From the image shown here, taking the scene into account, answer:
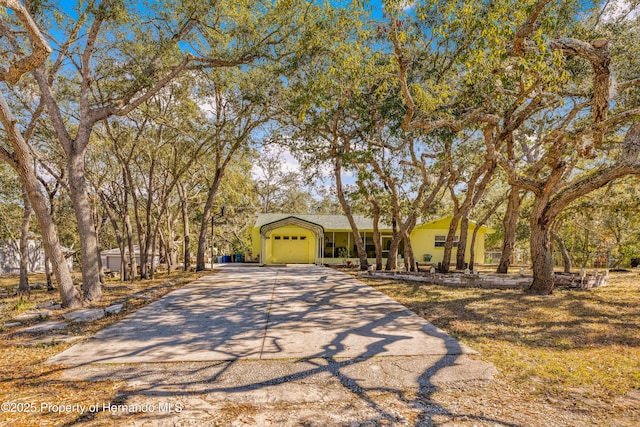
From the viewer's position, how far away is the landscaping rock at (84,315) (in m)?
6.43

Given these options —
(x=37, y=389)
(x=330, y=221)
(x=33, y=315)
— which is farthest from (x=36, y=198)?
(x=330, y=221)

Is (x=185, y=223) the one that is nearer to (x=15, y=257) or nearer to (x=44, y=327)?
(x=44, y=327)

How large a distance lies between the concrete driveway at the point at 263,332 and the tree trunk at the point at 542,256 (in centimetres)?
431

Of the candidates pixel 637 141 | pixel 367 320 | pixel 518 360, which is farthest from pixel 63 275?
pixel 637 141

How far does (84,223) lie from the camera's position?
7801mm

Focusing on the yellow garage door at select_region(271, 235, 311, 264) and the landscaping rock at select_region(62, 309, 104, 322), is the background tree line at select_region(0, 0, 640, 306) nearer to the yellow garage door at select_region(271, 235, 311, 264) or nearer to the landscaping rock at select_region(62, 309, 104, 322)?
the landscaping rock at select_region(62, 309, 104, 322)

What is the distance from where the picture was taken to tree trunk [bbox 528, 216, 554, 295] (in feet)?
29.7

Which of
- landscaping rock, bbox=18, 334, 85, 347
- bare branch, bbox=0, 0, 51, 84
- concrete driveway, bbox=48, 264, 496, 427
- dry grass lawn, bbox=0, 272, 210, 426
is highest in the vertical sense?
bare branch, bbox=0, 0, 51, 84

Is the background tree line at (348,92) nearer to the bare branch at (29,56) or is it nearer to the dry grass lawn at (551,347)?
the bare branch at (29,56)

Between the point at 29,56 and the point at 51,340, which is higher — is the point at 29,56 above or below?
above

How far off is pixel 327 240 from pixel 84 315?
18478mm

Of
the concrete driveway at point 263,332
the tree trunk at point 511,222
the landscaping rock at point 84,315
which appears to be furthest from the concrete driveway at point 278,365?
the tree trunk at point 511,222

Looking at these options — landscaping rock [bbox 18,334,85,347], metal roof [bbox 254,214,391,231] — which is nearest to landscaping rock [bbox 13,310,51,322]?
landscaping rock [bbox 18,334,85,347]

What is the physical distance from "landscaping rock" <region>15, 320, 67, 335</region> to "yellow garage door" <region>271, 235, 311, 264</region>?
16593mm
